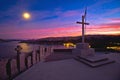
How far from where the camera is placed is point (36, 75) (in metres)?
6.29

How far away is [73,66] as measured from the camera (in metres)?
7.29

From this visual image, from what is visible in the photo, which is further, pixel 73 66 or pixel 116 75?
pixel 73 66

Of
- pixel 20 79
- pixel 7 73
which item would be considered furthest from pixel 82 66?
pixel 7 73

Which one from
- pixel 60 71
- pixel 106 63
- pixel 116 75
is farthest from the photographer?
pixel 106 63

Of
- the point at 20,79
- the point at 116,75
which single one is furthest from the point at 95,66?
the point at 20,79

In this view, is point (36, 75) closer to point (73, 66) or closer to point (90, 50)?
point (73, 66)

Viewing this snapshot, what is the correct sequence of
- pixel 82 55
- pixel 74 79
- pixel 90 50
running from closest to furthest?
pixel 74 79
pixel 82 55
pixel 90 50

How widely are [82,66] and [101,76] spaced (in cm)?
134

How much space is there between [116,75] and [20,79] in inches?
156

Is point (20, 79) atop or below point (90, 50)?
below

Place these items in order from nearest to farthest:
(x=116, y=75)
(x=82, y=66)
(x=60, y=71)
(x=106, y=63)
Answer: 1. (x=116, y=75)
2. (x=60, y=71)
3. (x=82, y=66)
4. (x=106, y=63)

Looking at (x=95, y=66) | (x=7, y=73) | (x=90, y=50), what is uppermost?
(x=90, y=50)

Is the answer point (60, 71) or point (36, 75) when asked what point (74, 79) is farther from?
point (36, 75)

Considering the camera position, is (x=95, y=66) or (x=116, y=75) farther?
(x=95, y=66)
